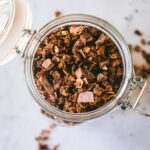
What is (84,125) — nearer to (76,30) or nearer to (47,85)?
(47,85)

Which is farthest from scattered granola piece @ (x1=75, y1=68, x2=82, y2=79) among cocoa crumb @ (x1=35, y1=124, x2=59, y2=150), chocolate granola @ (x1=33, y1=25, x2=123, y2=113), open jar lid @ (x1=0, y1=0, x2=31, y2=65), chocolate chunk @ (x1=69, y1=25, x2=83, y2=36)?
cocoa crumb @ (x1=35, y1=124, x2=59, y2=150)

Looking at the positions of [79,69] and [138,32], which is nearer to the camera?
[79,69]

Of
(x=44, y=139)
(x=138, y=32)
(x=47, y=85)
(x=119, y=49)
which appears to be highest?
(x=138, y=32)

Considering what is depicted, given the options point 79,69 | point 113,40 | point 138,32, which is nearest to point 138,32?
point 138,32

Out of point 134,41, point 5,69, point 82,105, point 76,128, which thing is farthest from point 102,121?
point 5,69

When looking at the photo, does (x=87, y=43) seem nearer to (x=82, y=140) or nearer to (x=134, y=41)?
(x=134, y=41)

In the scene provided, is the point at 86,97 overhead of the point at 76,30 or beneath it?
beneath

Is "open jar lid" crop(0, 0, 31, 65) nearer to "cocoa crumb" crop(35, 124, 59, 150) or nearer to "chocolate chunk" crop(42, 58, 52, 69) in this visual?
"chocolate chunk" crop(42, 58, 52, 69)
